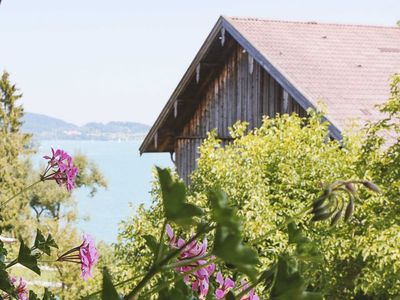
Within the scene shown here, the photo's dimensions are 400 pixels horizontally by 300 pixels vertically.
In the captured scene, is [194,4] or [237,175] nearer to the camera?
[237,175]

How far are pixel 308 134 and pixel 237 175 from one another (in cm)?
81

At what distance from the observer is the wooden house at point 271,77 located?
11742mm

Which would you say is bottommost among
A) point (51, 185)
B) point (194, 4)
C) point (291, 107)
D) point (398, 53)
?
point (51, 185)

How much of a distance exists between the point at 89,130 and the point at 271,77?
11035 centimetres

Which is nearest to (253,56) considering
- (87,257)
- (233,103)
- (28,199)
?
(233,103)

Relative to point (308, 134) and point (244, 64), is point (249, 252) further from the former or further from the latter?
point (244, 64)

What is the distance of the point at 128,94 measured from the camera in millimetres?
167000

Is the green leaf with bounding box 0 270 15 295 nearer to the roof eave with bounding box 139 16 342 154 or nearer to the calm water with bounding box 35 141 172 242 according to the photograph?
the calm water with bounding box 35 141 172 242

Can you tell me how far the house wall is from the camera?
1293 centimetres

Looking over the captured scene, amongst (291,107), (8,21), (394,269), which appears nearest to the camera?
(394,269)

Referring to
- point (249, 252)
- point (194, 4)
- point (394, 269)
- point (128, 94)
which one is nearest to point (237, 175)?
point (394, 269)

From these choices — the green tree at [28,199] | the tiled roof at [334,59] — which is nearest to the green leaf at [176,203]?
the tiled roof at [334,59]

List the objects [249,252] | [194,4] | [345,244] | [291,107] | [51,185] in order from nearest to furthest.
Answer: [249,252]
[345,244]
[291,107]
[51,185]
[194,4]

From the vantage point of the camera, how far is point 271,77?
13047 millimetres
